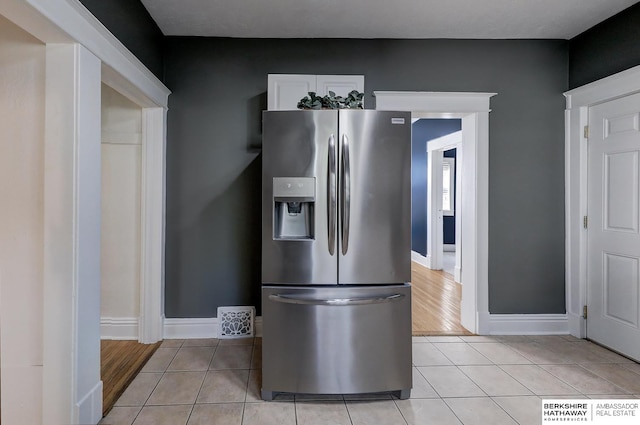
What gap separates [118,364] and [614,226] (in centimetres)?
391

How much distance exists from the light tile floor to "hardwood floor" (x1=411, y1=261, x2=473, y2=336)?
0.31 meters

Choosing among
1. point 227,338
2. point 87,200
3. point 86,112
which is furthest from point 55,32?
point 227,338

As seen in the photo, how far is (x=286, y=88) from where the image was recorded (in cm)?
294

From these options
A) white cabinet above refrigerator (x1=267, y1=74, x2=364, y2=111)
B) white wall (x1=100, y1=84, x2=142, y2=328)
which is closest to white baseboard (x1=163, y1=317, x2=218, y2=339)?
white wall (x1=100, y1=84, x2=142, y2=328)

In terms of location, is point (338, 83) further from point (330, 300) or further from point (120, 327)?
A: point (120, 327)

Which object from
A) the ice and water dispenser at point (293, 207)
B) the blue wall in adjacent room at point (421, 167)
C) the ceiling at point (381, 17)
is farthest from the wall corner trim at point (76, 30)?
the blue wall in adjacent room at point (421, 167)

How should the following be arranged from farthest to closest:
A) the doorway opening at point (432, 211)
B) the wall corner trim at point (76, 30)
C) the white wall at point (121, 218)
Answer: the doorway opening at point (432, 211) < the white wall at point (121, 218) < the wall corner trim at point (76, 30)

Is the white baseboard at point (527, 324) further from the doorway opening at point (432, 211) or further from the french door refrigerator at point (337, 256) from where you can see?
the french door refrigerator at point (337, 256)

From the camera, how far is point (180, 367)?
8.18 feet

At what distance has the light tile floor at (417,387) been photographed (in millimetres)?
1928

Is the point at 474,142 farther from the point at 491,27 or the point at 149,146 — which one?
the point at 149,146

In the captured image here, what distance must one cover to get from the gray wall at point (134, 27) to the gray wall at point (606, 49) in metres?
3.52

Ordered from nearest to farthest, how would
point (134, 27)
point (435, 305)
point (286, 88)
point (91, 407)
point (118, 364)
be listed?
point (91, 407)
point (134, 27)
point (118, 364)
point (286, 88)
point (435, 305)

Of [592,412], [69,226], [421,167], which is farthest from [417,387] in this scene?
[421,167]
